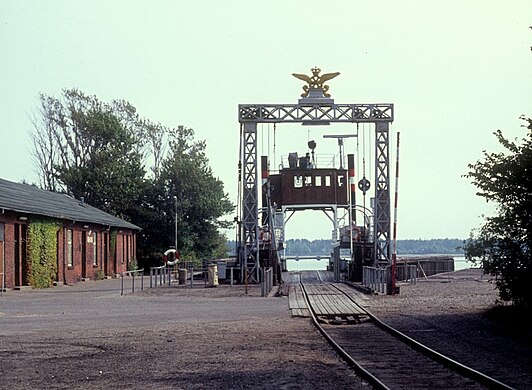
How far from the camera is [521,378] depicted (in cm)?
1155

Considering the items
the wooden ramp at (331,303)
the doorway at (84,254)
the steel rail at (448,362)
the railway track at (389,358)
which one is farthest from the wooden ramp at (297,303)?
the doorway at (84,254)

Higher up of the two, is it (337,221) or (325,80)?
(325,80)

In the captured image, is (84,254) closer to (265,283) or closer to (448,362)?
(265,283)

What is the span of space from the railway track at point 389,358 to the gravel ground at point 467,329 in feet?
1.08

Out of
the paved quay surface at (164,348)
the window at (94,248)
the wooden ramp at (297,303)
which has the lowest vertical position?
the wooden ramp at (297,303)

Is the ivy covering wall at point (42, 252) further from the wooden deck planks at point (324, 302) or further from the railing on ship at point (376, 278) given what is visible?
the railing on ship at point (376, 278)

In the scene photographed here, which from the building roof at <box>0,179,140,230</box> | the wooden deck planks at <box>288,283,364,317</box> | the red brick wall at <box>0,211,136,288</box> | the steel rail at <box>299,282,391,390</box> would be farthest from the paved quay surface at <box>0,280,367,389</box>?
the building roof at <box>0,179,140,230</box>

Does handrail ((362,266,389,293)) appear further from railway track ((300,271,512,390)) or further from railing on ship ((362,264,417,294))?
railway track ((300,271,512,390))

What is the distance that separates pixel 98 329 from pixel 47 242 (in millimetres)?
20311

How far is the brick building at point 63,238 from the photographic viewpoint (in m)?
35.1

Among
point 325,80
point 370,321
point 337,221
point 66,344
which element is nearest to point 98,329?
point 66,344

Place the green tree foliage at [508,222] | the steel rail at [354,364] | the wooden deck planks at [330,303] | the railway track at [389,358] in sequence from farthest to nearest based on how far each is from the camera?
1. the wooden deck planks at [330,303]
2. the green tree foliage at [508,222]
3. the railway track at [389,358]
4. the steel rail at [354,364]

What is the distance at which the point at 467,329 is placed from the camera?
18.5 metres

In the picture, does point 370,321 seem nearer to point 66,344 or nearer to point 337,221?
point 66,344
